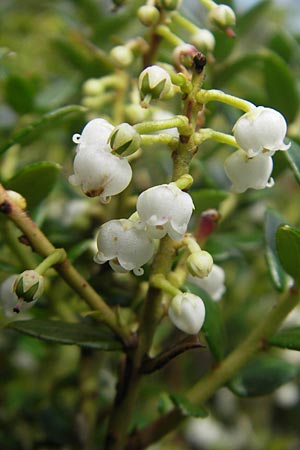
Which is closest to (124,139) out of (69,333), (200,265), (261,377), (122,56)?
(200,265)

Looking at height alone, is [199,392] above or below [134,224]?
below

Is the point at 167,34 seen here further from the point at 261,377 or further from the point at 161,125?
the point at 261,377

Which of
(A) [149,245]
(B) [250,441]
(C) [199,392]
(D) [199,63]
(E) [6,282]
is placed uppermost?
(D) [199,63]

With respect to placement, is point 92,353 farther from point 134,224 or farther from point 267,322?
point 134,224

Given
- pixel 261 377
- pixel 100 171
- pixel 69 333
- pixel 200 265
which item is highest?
pixel 100 171

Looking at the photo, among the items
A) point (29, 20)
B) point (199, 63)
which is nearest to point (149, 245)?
point (199, 63)

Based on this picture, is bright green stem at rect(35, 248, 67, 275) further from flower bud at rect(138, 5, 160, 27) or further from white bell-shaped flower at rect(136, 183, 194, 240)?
flower bud at rect(138, 5, 160, 27)

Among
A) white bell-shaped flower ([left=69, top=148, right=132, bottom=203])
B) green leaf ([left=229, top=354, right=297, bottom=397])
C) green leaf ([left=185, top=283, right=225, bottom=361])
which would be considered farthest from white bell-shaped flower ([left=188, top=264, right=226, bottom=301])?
white bell-shaped flower ([left=69, top=148, right=132, bottom=203])
